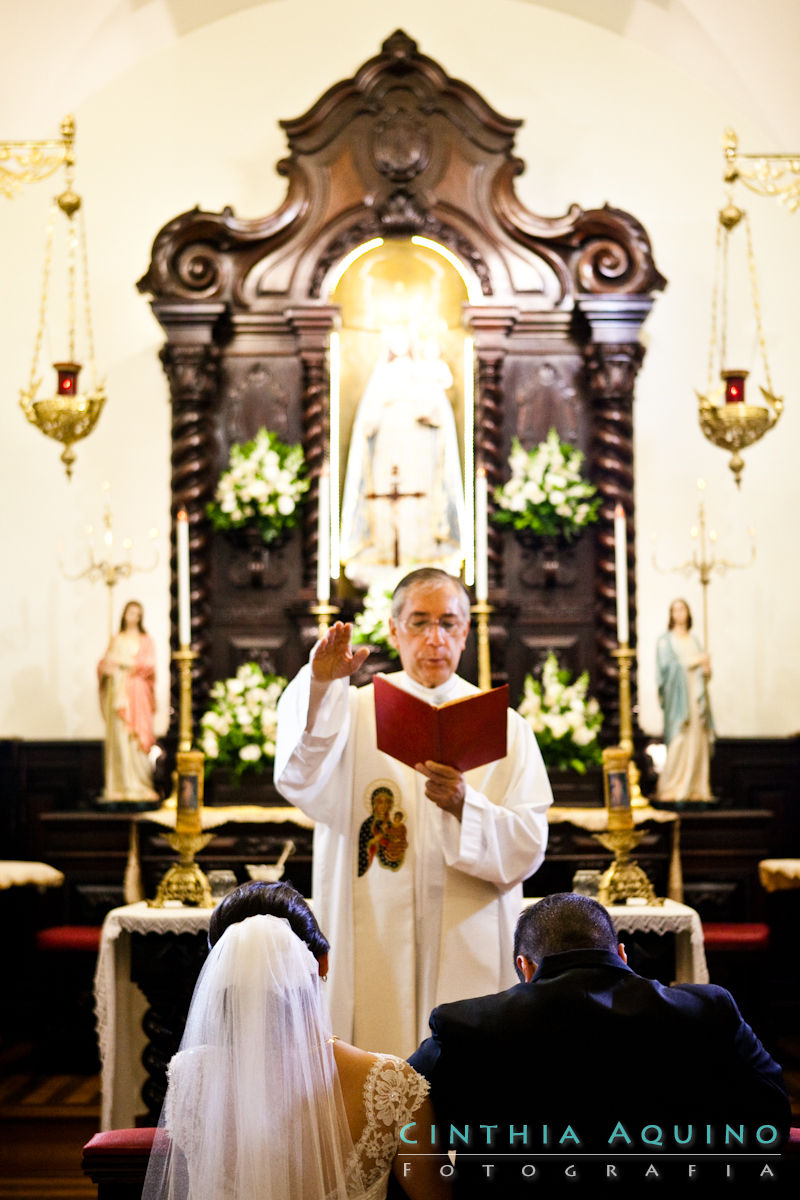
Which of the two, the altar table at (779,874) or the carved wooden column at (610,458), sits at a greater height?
the carved wooden column at (610,458)

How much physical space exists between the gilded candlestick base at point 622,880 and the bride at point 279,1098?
2793 millimetres

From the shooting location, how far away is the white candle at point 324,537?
6152mm

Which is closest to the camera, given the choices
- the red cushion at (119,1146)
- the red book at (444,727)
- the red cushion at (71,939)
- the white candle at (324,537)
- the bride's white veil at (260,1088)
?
the bride's white veil at (260,1088)

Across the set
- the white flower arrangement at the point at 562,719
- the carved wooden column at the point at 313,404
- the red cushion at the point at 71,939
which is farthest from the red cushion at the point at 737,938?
the red cushion at the point at 71,939

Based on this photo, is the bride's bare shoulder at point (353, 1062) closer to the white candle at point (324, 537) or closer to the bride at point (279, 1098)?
the bride at point (279, 1098)

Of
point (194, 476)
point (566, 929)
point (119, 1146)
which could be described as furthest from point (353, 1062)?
point (194, 476)

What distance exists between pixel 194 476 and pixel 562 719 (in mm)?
2645

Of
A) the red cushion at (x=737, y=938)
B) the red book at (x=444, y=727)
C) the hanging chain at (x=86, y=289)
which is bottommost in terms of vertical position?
the red cushion at (x=737, y=938)

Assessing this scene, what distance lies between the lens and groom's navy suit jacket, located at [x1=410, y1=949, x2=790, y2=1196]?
2592mm

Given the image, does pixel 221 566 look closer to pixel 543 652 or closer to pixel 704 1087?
pixel 543 652

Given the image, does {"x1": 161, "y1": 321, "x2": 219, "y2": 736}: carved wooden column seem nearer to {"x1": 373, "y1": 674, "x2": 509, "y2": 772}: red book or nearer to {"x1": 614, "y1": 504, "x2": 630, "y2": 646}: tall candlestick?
{"x1": 614, "y1": 504, "x2": 630, "y2": 646}: tall candlestick

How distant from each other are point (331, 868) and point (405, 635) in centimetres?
80

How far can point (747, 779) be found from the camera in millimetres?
8984

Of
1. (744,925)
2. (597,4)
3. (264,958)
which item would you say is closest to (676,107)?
(597,4)
